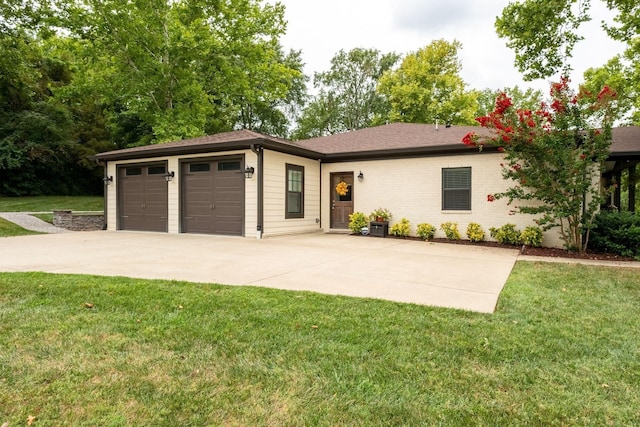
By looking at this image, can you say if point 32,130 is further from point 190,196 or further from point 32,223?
point 190,196

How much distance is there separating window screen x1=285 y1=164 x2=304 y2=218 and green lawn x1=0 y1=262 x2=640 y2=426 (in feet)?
23.8

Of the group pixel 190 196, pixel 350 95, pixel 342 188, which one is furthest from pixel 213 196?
pixel 350 95

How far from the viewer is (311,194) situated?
12000mm

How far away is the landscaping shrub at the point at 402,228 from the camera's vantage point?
423 inches

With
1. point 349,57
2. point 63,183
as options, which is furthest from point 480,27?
point 63,183

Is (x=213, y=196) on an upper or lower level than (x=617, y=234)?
upper

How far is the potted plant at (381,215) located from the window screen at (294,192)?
2.20 metres

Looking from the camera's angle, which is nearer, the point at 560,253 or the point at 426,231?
the point at 560,253

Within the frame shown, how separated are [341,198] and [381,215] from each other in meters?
1.68

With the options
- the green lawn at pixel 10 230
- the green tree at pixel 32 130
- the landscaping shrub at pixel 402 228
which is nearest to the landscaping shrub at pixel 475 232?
the landscaping shrub at pixel 402 228

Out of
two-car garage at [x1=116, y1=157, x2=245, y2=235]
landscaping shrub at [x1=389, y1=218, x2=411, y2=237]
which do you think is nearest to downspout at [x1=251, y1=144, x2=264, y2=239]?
two-car garage at [x1=116, y1=157, x2=245, y2=235]

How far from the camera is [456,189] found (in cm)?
1035

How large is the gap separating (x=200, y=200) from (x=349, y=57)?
79.2 ft

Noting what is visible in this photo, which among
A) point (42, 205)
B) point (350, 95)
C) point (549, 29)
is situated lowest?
point (42, 205)
